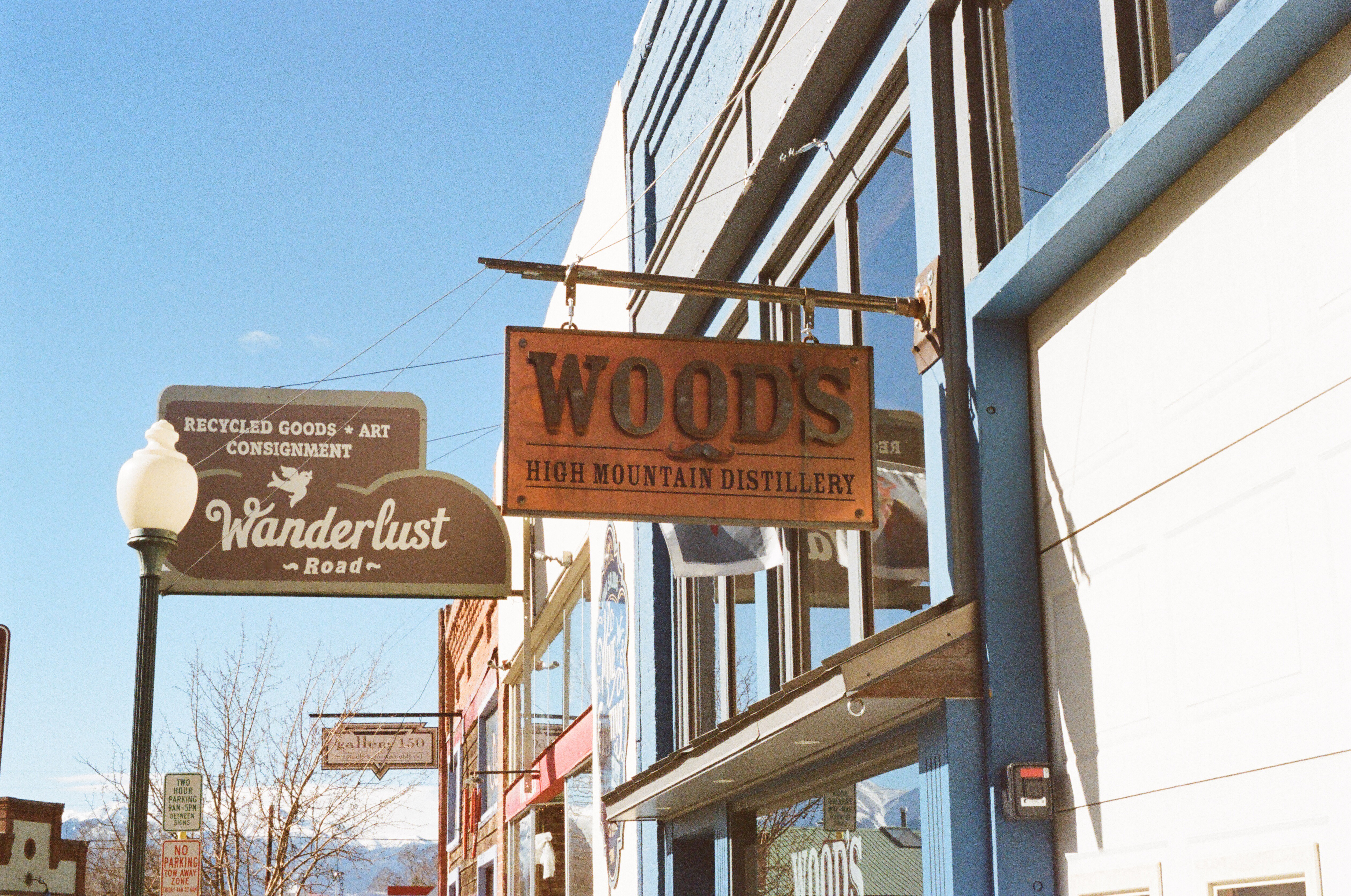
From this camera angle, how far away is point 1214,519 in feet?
14.7

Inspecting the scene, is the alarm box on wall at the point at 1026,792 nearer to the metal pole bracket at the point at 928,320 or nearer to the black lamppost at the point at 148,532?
the metal pole bracket at the point at 928,320

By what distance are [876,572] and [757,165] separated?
2.70 m

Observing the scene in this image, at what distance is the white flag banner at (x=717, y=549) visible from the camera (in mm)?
8164

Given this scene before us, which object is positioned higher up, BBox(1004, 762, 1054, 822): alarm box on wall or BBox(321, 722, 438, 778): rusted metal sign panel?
BBox(321, 722, 438, 778): rusted metal sign panel

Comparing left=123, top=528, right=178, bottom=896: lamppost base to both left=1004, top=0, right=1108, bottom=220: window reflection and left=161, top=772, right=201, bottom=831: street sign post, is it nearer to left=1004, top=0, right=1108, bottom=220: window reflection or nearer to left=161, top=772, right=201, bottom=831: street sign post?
left=161, top=772, right=201, bottom=831: street sign post

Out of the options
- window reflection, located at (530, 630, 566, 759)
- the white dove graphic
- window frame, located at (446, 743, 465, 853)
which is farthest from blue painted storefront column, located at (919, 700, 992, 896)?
window frame, located at (446, 743, 465, 853)

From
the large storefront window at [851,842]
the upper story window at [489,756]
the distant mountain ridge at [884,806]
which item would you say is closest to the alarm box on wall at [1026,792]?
the large storefront window at [851,842]

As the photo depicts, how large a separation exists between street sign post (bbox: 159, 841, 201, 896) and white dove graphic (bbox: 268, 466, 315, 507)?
2.77m

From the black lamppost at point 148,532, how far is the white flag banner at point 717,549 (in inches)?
107

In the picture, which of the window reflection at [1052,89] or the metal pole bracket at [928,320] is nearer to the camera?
the window reflection at [1052,89]

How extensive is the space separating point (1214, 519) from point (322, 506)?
8687 millimetres

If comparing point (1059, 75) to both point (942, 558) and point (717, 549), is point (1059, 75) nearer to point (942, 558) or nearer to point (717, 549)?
point (942, 558)

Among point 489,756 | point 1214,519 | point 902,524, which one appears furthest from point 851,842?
point 489,756

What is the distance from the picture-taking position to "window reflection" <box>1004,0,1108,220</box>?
5266mm
